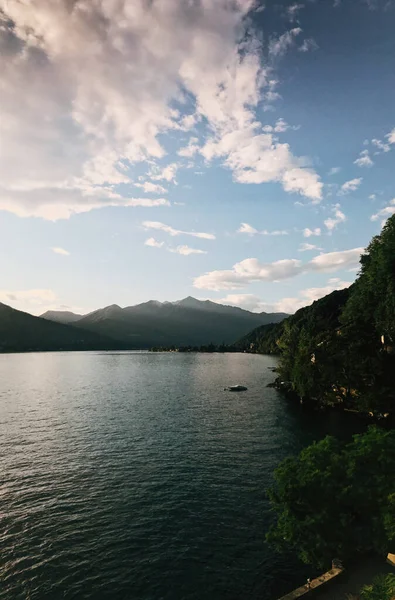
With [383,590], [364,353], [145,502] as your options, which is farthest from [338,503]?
[364,353]

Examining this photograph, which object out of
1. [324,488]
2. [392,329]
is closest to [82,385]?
[392,329]

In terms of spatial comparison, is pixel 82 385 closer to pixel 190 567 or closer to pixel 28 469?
pixel 28 469

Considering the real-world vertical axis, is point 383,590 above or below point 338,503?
below

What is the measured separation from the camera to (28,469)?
54.7m

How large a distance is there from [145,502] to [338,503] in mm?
26314

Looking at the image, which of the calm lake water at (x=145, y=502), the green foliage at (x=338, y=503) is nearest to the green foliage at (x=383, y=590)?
the green foliage at (x=338, y=503)

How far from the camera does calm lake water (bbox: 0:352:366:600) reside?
2981 centimetres

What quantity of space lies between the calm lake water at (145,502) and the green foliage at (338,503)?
21.9 feet

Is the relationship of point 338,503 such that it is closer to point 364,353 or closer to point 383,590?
point 383,590

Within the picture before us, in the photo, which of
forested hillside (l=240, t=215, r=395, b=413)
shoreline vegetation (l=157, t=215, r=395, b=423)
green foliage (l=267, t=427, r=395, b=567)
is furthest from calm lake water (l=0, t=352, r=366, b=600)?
forested hillside (l=240, t=215, r=395, b=413)

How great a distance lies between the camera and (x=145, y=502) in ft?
142

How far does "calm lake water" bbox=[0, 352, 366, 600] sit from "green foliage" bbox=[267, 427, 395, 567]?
6680 millimetres

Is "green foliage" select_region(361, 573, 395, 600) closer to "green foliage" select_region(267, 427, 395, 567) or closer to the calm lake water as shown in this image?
"green foliage" select_region(267, 427, 395, 567)

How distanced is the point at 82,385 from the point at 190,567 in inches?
5323
